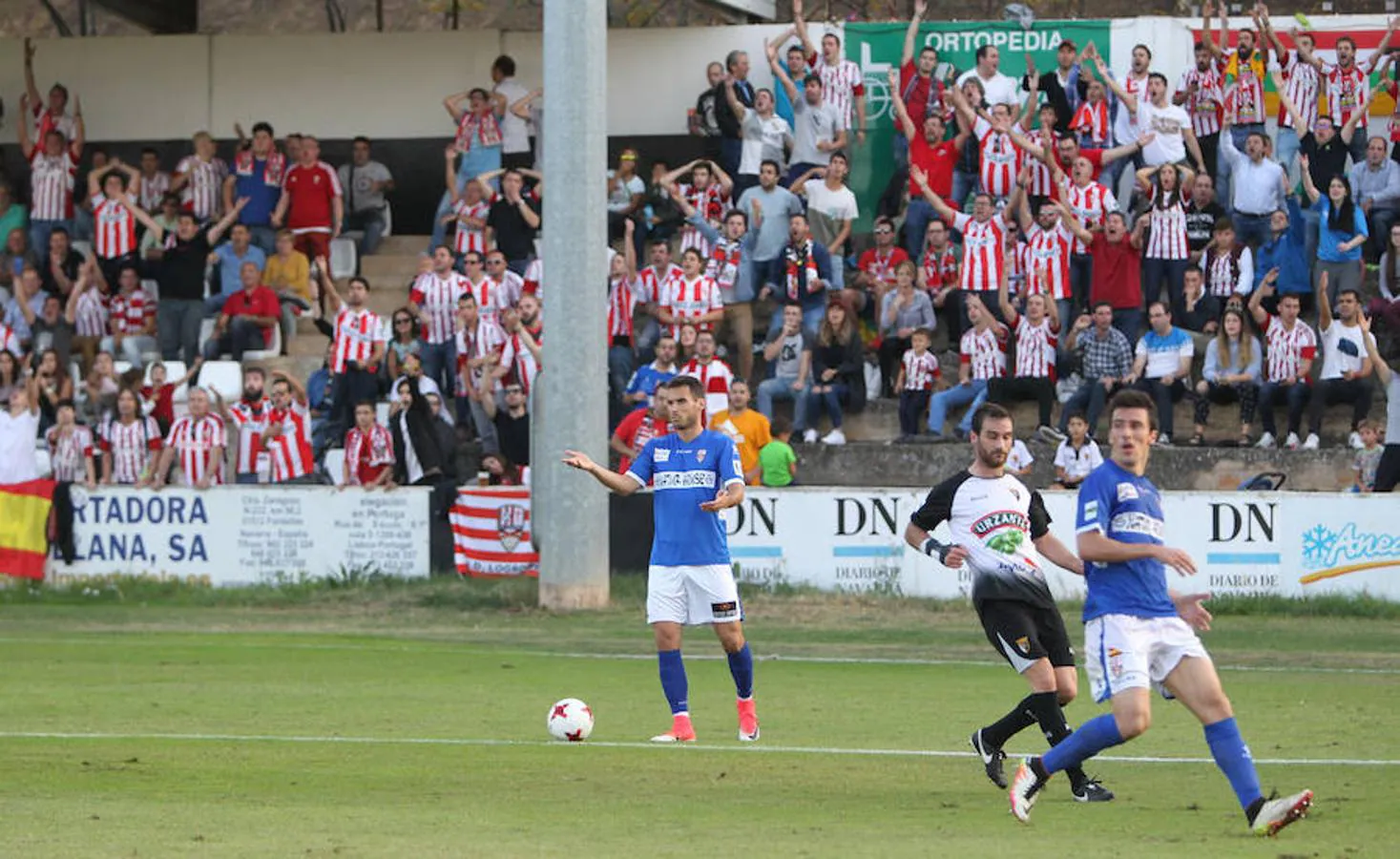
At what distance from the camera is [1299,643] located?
20562 millimetres

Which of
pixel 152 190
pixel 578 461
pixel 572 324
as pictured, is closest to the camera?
pixel 578 461

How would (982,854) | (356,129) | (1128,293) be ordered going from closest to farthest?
1. (982,854)
2. (1128,293)
3. (356,129)

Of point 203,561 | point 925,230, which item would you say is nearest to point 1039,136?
point 925,230

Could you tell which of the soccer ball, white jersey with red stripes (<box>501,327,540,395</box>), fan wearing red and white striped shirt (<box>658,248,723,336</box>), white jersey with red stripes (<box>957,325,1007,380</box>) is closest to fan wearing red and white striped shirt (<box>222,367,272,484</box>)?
white jersey with red stripes (<box>501,327,540,395</box>)

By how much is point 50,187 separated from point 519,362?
9.03 meters

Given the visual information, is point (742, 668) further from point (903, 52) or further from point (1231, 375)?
point (903, 52)

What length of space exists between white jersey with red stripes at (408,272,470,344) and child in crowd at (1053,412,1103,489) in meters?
7.84

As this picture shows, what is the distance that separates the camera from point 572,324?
77.9 ft

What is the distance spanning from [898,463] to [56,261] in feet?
41.9

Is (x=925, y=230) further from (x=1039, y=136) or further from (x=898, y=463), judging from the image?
(x=898, y=463)

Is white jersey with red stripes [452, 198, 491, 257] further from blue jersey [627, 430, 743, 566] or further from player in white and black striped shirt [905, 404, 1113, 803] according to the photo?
player in white and black striped shirt [905, 404, 1113, 803]

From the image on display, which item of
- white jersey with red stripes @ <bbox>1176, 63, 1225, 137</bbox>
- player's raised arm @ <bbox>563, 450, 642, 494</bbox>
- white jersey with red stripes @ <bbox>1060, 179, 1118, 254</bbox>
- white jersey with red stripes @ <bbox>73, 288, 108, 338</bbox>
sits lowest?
player's raised arm @ <bbox>563, 450, 642, 494</bbox>

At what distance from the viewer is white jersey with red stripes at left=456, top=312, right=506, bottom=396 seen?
26844 millimetres

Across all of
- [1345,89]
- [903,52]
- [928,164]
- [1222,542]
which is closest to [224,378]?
[928,164]
